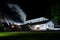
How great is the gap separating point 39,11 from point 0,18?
5.23 metres

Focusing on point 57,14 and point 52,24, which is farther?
point 57,14

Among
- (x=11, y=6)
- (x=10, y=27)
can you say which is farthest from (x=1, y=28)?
(x=11, y=6)

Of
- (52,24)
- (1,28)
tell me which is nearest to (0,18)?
(1,28)

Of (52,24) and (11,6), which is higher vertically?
(11,6)

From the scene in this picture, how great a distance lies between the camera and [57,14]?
3175 cm

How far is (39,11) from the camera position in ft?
98.3

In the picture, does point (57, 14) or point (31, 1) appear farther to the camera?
point (57, 14)

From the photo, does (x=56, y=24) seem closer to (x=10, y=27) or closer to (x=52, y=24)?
(x=52, y=24)

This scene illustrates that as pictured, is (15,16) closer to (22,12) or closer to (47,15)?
(22,12)

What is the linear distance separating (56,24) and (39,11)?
9.19 feet

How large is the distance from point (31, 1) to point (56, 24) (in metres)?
4.44

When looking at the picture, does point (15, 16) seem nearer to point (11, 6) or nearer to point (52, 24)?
point (11, 6)

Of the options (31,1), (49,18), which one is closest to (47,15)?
(49,18)

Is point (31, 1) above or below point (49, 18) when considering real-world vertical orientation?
above
